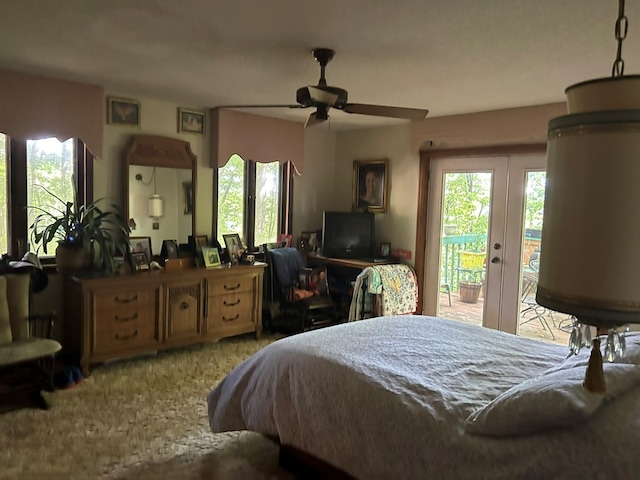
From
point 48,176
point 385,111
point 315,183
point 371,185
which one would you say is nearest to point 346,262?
point 371,185

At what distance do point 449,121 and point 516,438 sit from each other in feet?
12.1

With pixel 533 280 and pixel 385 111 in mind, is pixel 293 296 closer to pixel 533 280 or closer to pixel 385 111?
pixel 533 280

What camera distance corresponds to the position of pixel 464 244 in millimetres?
5059

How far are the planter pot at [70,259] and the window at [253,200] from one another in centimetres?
142

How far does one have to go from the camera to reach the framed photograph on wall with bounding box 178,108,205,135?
15.4 ft

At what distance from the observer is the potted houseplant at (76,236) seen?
Result: 12.8 feet

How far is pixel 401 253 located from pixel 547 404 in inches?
150

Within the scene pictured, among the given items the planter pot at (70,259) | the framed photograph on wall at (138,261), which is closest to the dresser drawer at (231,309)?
the framed photograph on wall at (138,261)

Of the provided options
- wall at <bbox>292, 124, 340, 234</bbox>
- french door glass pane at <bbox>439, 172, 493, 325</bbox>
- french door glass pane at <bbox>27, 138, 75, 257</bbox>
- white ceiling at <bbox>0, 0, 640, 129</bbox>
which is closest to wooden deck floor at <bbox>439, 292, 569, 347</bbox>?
french door glass pane at <bbox>439, 172, 493, 325</bbox>

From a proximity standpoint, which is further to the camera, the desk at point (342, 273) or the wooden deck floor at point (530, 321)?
the desk at point (342, 273)

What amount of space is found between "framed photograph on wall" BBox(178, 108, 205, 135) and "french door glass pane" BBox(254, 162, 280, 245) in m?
0.77

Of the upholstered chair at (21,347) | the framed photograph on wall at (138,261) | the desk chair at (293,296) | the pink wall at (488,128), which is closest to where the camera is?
the upholstered chair at (21,347)

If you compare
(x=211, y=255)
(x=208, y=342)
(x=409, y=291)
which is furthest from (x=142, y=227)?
(x=409, y=291)

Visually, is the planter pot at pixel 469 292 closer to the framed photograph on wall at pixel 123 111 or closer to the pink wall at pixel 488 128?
the pink wall at pixel 488 128
